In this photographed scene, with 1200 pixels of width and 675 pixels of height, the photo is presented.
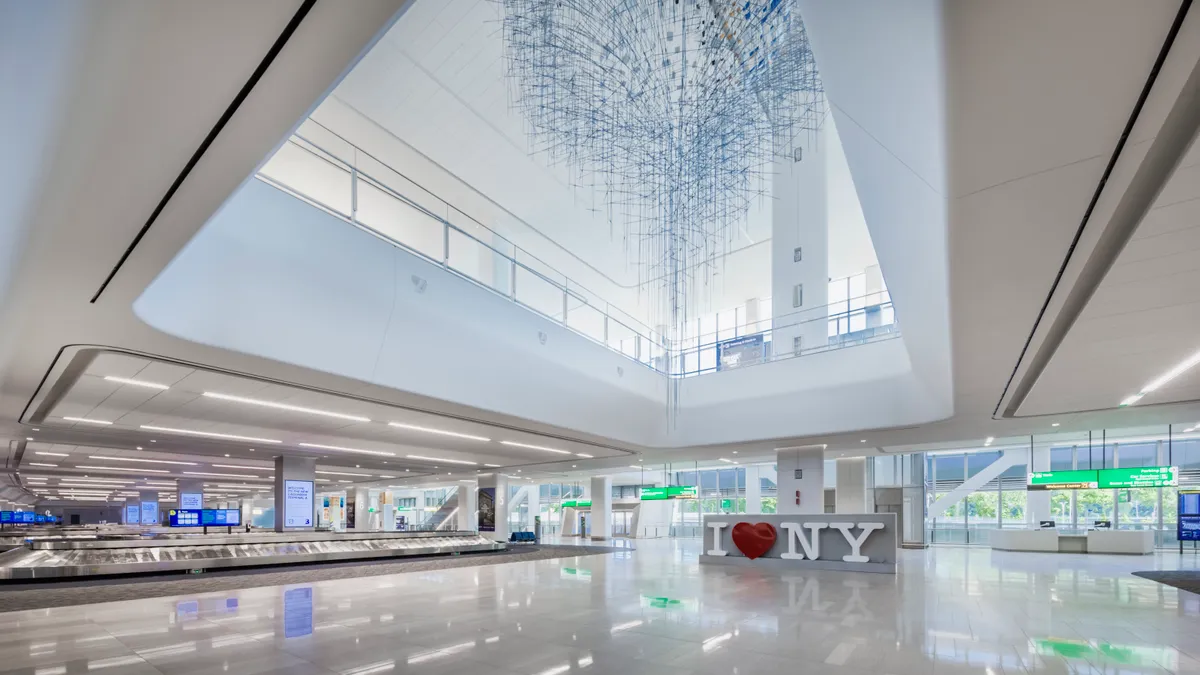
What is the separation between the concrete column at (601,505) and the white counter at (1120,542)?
2133cm

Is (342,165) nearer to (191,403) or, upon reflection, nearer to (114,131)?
(191,403)

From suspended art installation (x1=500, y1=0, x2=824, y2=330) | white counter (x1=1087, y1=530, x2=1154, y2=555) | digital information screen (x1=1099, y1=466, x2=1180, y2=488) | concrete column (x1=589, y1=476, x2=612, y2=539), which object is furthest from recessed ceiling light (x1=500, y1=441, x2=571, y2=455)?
white counter (x1=1087, y1=530, x2=1154, y2=555)

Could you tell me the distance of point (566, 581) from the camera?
1202cm

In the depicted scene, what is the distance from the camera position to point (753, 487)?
119 feet

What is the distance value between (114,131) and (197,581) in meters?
11.3

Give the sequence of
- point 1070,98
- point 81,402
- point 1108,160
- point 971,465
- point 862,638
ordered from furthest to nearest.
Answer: point 971,465 → point 81,402 → point 862,638 → point 1108,160 → point 1070,98

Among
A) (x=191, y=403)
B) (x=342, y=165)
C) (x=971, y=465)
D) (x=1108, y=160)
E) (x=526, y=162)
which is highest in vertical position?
(x=526, y=162)

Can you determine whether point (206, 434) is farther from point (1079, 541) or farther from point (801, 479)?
point (1079, 541)

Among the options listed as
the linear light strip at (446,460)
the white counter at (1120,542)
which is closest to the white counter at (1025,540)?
the white counter at (1120,542)

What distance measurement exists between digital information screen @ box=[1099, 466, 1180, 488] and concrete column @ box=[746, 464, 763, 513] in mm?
16706

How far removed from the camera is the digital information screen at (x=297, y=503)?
23.2 meters

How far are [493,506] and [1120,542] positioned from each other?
24.7 m

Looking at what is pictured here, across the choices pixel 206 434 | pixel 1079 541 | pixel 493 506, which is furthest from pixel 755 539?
pixel 493 506

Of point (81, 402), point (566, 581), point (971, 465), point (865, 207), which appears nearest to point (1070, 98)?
point (865, 207)
